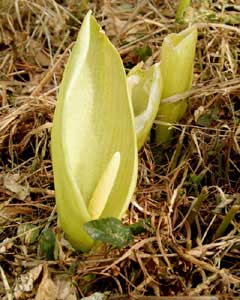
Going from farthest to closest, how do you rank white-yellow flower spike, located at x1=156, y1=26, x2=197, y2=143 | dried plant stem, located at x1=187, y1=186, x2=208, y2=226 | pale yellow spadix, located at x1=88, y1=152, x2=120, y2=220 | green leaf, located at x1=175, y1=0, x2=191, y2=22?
green leaf, located at x1=175, y1=0, x2=191, y2=22, white-yellow flower spike, located at x1=156, y1=26, x2=197, y2=143, dried plant stem, located at x1=187, y1=186, x2=208, y2=226, pale yellow spadix, located at x1=88, y1=152, x2=120, y2=220

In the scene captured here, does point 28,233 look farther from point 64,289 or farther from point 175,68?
point 175,68

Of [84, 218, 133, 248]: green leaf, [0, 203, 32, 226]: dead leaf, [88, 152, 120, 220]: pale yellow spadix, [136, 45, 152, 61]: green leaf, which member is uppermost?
[88, 152, 120, 220]: pale yellow spadix

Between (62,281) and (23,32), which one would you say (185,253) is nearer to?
(62,281)

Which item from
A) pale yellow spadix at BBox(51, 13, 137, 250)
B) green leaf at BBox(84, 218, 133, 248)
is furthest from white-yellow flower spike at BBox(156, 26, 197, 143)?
green leaf at BBox(84, 218, 133, 248)

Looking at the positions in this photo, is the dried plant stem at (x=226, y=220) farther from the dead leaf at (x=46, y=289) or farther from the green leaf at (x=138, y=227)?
the dead leaf at (x=46, y=289)

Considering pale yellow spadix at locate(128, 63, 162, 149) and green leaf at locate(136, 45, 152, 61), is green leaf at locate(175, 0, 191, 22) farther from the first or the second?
pale yellow spadix at locate(128, 63, 162, 149)

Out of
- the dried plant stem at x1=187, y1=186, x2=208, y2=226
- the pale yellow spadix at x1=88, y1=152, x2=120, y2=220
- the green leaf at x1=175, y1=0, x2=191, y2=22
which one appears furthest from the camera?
the green leaf at x1=175, y1=0, x2=191, y2=22
